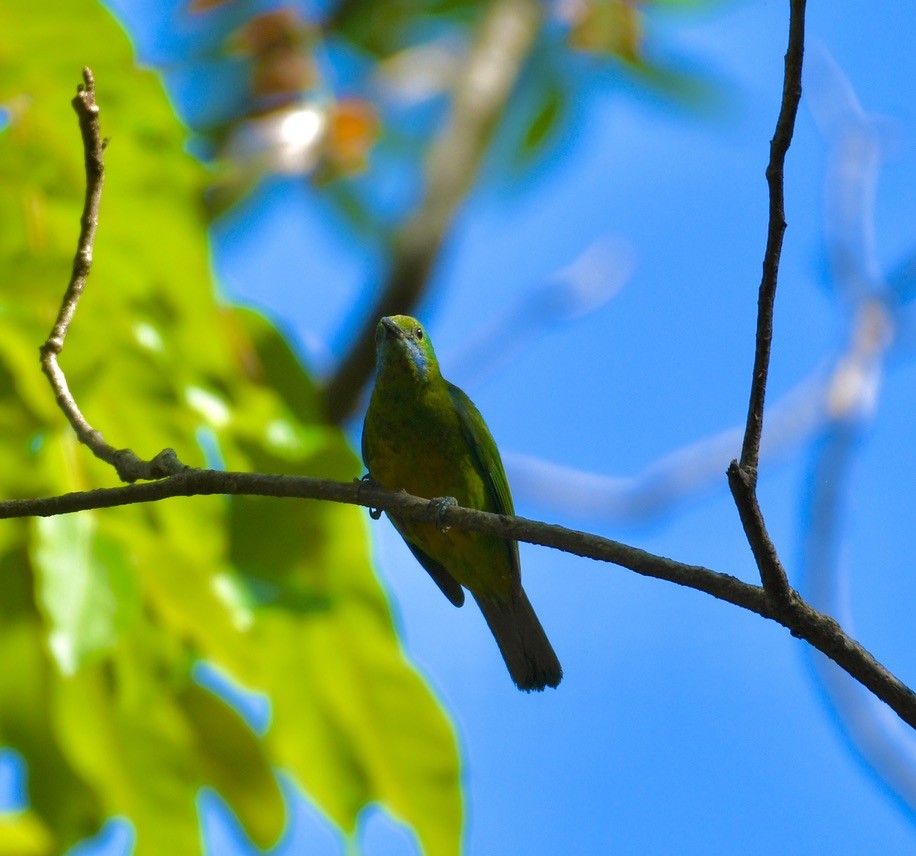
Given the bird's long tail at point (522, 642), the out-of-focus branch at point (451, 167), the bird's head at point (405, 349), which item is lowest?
the bird's long tail at point (522, 642)

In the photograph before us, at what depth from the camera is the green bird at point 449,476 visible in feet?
13.7

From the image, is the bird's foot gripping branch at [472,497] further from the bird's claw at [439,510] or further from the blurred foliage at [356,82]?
the blurred foliage at [356,82]

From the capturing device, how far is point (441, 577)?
4.58 metres

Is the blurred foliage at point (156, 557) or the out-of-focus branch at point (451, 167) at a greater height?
the out-of-focus branch at point (451, 167)

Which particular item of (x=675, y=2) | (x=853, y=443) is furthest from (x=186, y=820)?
(x=675, y=2)

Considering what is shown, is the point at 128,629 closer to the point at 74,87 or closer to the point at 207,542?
the point at 207,542

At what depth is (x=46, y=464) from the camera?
3.44 metres

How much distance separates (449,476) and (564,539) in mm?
1858

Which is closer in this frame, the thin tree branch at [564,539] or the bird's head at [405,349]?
the thin tree branch at [564,539]

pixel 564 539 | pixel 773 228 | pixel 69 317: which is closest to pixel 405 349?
pixel 69 317

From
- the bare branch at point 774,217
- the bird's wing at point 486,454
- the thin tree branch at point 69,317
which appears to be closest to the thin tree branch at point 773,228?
the bare branch at point 774,217

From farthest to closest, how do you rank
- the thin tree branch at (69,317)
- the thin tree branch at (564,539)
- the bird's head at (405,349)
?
the bird's head at (405,349) → the thin tree branch at (69,317) → the thin tree branch at (564,539)

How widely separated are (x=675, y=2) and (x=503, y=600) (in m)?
4.66

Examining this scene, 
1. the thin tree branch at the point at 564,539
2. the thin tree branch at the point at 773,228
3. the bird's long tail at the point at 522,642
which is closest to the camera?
the thin tree branch at the point at 564,539
